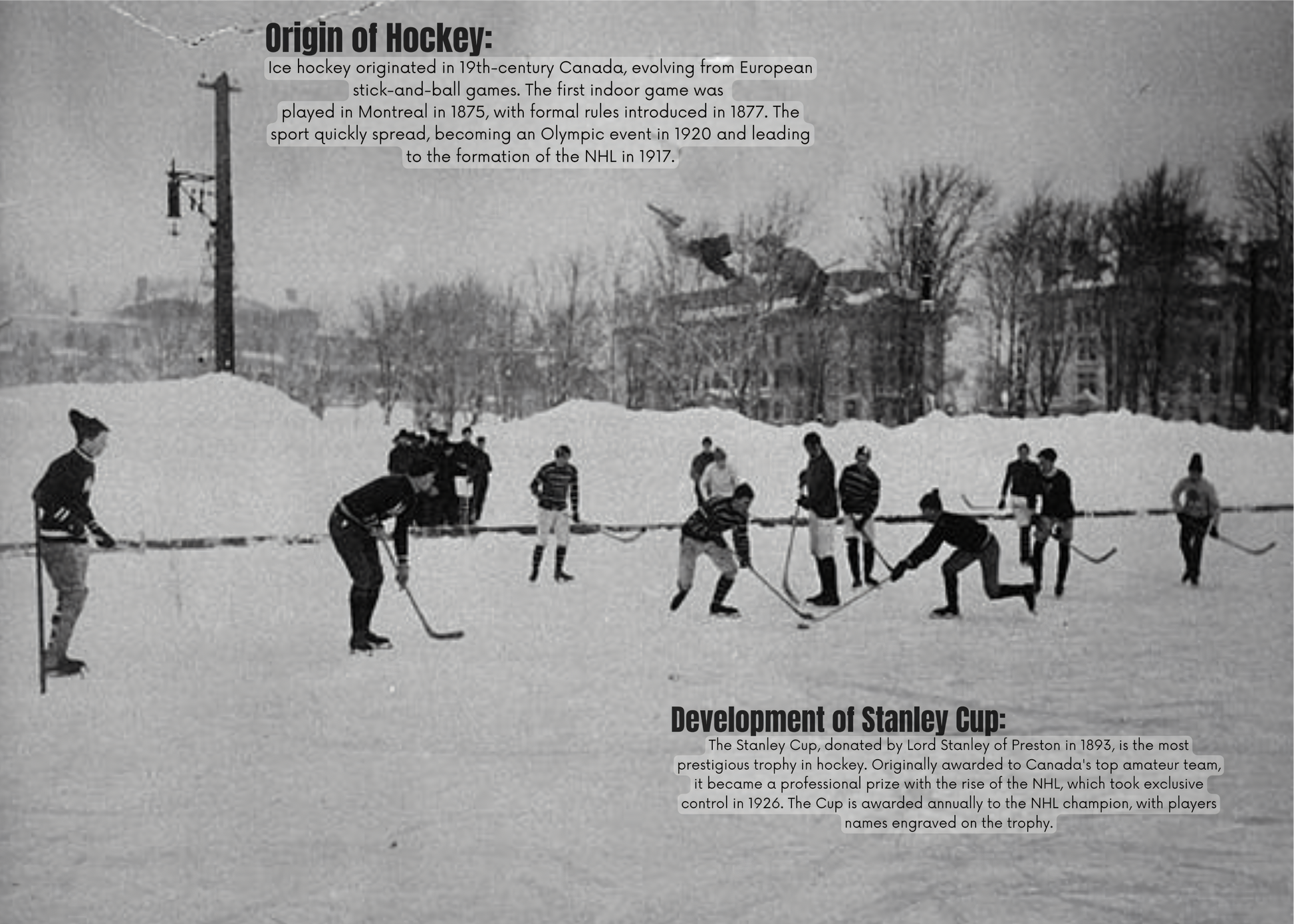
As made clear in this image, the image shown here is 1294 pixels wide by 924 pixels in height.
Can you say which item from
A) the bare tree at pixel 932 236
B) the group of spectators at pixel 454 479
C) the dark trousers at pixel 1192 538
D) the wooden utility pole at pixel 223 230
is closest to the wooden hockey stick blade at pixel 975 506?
the dark trousers at pixel 1192 538

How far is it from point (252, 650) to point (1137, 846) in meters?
5.24

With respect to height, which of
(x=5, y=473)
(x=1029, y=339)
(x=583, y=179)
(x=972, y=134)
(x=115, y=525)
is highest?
(x=972, y=134)

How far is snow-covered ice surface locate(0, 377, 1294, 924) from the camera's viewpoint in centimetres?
365

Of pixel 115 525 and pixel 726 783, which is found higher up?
pixel 115 525

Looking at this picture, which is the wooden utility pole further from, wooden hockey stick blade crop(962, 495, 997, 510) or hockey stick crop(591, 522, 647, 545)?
wooden hockey stick blade crop(962, 495, 997, 510)

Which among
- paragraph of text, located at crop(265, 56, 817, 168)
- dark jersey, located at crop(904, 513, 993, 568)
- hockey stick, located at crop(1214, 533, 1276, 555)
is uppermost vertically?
paragraph of text, located at crop(265, 56, 817, 168)

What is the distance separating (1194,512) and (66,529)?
30.3ft

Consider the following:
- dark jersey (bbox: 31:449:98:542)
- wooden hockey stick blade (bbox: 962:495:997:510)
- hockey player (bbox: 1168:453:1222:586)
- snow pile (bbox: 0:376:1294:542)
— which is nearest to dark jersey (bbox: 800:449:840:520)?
snow pile (bbox: 0:376:1294:542)

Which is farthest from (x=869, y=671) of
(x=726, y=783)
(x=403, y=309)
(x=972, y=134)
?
(x=403, y=309)

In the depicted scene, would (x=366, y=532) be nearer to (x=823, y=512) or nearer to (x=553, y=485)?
(x=553, y=485)

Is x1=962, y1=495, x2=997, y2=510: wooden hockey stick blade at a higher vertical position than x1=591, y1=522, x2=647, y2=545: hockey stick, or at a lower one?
higher

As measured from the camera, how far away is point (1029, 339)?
26.7 ft

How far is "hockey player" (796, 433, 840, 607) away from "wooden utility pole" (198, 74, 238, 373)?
479cm

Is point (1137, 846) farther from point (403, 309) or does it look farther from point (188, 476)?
point (188, 476)
